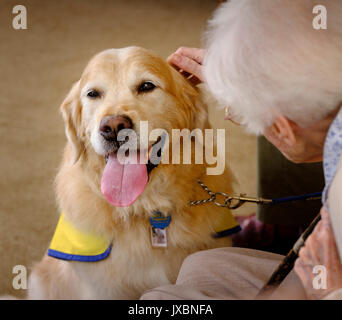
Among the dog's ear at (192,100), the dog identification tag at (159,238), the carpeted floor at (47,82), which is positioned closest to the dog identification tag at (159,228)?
the dog identification tag at (159,238)

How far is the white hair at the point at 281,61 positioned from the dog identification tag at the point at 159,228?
→ 613 mm

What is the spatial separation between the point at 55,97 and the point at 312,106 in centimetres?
224

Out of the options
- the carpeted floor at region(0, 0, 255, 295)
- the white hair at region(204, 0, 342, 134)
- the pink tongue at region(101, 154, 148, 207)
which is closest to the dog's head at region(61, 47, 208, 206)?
the pink tongue at region(101, 154, 148, 207)

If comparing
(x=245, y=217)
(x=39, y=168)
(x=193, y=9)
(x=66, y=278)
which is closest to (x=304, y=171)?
(x=245, y=217)

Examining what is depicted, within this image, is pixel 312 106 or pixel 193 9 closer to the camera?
pixel 312 106

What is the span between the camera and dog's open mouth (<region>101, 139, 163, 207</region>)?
116 cm

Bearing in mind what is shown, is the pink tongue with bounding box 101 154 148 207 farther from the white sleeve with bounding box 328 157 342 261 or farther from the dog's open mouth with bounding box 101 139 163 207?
the white sleeve with bounding box 328 157 342 261

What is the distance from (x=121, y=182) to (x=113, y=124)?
0.63ft

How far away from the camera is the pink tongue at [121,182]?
1159mm

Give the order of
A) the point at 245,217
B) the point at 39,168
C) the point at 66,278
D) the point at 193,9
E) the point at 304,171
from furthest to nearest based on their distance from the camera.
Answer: the point at 193,9, the point at 39,168, the point at 245,217, the point at 304,171, the point at 66,278

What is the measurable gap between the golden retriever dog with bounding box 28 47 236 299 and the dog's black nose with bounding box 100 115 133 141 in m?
0.04

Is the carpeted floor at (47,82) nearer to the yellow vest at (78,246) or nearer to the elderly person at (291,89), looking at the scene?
the yellow vest at (78,246)
